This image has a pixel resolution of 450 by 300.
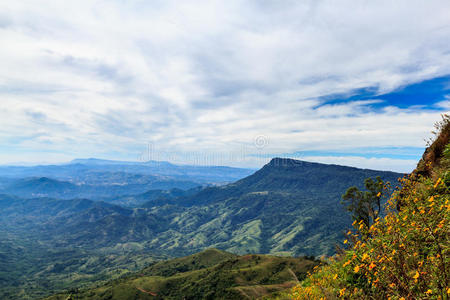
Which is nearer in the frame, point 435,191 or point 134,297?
point 435,191

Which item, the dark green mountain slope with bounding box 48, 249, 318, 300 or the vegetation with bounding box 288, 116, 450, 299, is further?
the dark green mountain slope with bounding box 48, 249, 318, 300

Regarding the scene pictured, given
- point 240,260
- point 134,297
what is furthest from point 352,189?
point 134,297

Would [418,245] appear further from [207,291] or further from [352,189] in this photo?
[207,291]

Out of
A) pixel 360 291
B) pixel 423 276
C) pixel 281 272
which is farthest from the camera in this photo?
pixel 281 272

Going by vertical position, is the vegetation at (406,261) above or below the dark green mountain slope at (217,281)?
above

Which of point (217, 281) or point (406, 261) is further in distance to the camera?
point (217, 281)

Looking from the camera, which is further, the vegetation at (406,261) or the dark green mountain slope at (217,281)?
the dark green mountain slope at (217,281)

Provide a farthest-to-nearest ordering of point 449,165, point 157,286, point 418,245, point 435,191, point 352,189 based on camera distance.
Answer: point 157,286 < point 352,189 < point 449,165 < point 435,191 < point 418,245

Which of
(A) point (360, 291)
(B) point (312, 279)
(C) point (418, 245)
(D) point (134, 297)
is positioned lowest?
(D) point (134, 297)

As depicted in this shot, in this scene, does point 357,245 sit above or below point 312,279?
above

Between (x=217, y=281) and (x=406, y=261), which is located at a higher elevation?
(x=406, y=261)

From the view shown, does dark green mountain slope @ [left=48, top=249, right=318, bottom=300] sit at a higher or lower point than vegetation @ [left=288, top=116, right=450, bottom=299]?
lower
